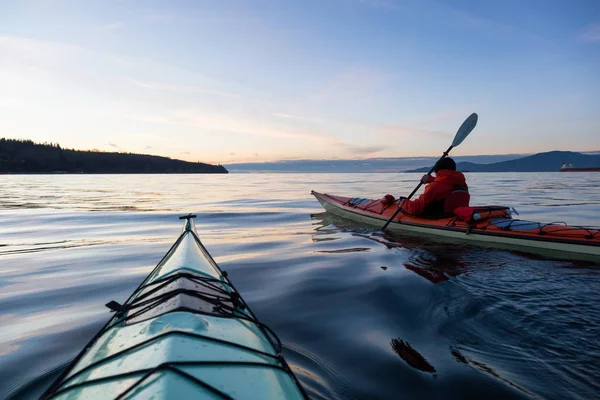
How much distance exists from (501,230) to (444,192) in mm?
1530

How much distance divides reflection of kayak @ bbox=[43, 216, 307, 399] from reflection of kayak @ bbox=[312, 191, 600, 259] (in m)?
6.70

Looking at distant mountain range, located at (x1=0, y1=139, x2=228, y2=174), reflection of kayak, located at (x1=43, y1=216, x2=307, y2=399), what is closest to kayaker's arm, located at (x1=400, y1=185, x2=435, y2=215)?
reflection of kayak, located at (x1=43, y1=216, x2=307, y2=399)

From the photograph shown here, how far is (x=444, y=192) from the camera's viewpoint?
28.0 feet

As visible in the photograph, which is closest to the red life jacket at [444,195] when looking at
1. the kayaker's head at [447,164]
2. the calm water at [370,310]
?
the kayaker's head at [447,164]

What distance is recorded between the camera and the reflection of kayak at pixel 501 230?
654 cm

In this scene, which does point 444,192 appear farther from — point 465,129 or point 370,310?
point 370,310

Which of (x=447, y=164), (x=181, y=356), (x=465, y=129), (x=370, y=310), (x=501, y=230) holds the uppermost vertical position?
(x=465, y=129)

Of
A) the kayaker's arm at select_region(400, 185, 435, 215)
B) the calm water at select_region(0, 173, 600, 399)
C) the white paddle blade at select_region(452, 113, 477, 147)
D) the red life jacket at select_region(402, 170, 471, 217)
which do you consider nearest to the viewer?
the calm water at select_region(0, 173, 600, 399)

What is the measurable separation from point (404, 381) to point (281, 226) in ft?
28.1

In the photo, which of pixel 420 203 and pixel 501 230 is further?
pixel 420 203

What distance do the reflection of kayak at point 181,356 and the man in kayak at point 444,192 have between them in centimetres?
688

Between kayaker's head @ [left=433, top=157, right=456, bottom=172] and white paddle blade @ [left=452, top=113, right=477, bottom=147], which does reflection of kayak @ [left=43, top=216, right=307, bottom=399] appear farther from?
white paddle blade @ [left=452, top=113, right=477, bottom=147]

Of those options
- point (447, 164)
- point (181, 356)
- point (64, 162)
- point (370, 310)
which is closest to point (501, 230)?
point (447, 164)

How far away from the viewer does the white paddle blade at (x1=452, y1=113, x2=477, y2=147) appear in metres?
10.4
